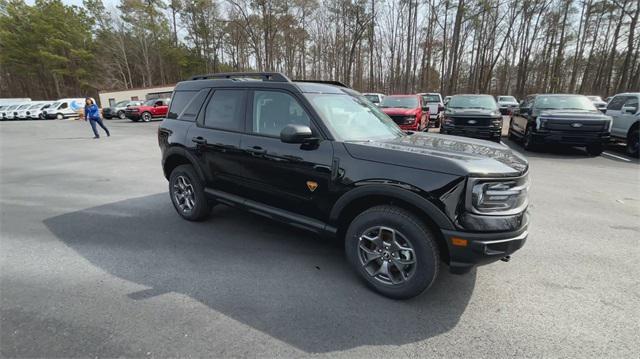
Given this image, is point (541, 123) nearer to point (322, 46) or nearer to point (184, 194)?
point (184, 194)

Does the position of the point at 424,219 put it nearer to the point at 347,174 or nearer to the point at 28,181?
the point at 347,174

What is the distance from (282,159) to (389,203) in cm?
117

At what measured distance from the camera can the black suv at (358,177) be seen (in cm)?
236

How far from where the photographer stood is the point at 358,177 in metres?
2.69

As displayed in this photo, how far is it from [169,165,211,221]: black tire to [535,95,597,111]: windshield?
440 inches

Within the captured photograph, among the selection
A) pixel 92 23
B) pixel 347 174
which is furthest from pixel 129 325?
pixel 92 23

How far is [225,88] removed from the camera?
3.81m

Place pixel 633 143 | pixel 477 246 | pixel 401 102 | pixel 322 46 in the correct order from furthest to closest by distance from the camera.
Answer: pixel 322 46 < pixel 401 102 < pixel 633 143 < pixel 477 246

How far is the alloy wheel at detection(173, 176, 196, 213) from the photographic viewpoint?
4.37 meters

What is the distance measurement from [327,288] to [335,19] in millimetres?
42909

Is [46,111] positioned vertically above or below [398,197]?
above

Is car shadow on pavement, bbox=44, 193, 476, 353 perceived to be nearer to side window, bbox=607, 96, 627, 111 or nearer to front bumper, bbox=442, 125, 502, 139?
front bumper, bbox=442, 125, 502, 139

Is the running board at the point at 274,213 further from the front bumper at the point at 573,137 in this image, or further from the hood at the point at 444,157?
the front bumper at the point at 573,137

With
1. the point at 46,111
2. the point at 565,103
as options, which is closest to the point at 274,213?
the point at 565,103
